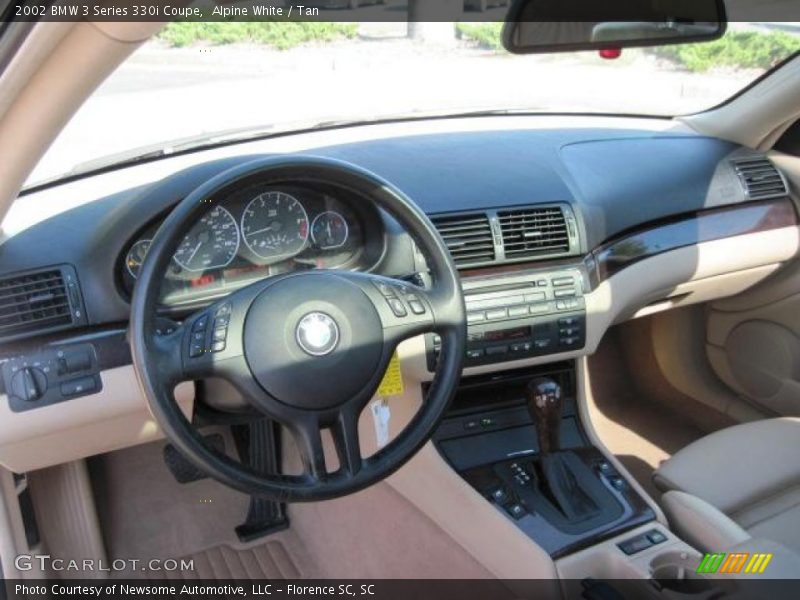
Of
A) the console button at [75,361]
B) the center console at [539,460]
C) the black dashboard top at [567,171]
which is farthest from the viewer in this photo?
the black dashboard top at [567,171]

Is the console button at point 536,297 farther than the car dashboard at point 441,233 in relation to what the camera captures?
Yes

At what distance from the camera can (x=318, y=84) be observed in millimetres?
3527

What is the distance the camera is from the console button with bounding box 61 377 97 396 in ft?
6.68

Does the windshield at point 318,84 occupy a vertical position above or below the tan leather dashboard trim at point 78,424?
above

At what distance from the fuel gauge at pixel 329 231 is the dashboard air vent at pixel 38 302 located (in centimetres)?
60

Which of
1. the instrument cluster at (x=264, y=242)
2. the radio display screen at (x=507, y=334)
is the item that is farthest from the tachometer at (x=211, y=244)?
the radio display screen at (x=507, y=334)

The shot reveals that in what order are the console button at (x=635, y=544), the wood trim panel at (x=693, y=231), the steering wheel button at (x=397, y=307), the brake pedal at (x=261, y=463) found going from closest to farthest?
1. the steering wheel button at (x=397, y=307)
2. the console button at (x=635, y=544)
3. the wood trim panel at (x=693, y=231)
4. the brake pedal at (x=261, y=463)

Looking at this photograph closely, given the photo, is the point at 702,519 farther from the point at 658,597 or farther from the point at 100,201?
the point at 100,201

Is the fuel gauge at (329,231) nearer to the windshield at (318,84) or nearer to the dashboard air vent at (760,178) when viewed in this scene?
the windshield at (318,84)

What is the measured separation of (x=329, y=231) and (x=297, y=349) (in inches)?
23.7

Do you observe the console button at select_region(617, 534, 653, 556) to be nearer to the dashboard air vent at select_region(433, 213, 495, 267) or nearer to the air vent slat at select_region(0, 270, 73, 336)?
the dashboard air vent at select_region(433, 213, 495, 267)

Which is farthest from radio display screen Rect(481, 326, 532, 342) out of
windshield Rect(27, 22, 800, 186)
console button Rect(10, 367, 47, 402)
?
console button Rect(10, 367, 47, 402)

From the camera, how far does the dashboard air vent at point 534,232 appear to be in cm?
248

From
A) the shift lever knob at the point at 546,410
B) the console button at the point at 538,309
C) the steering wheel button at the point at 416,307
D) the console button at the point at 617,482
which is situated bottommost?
the console button at the point at 617,482
